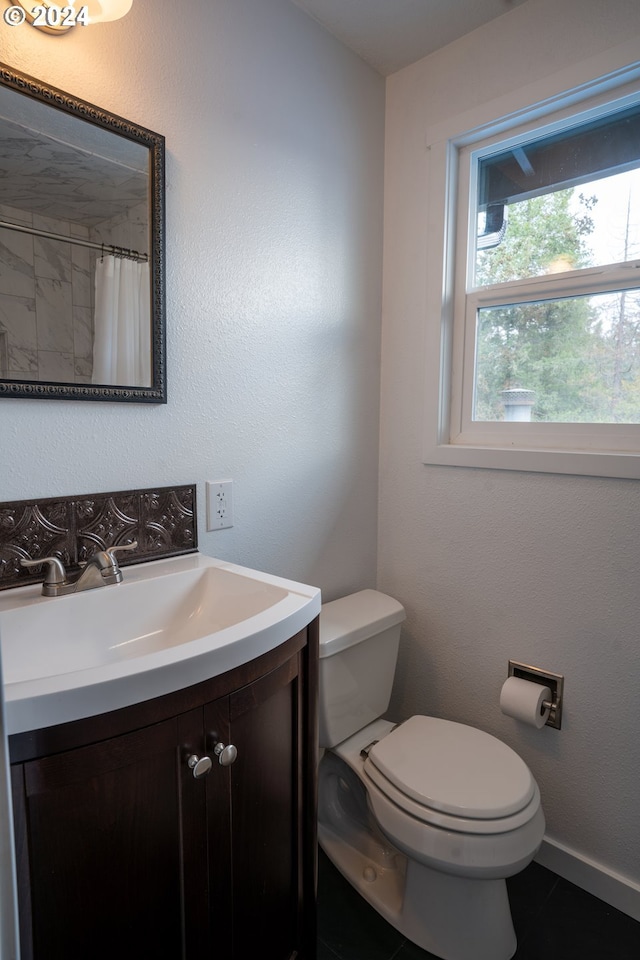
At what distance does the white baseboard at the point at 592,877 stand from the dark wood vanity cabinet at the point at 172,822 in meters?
0.90

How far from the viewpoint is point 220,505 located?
4.73 ft

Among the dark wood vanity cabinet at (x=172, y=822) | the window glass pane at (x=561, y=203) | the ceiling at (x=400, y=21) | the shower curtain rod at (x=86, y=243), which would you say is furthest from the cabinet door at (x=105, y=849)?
the ceiling at (x=400, y=21)

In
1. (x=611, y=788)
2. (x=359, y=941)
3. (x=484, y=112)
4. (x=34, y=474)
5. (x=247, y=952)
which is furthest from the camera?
(x=484, y=112)

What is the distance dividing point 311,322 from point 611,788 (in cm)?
159

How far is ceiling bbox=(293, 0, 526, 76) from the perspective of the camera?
152 cm

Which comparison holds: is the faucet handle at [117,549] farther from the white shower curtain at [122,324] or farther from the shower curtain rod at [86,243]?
the shower curtain rod at [86,243]

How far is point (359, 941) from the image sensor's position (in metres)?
1.36

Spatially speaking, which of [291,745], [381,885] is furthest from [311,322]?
[381,885]

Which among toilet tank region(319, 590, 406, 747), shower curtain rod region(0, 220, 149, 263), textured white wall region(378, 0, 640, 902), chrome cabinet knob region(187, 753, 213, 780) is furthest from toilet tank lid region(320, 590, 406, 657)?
shower curtain rod region(0, 220, 149, 263)

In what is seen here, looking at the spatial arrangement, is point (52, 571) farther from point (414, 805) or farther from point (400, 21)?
point (400, 21)

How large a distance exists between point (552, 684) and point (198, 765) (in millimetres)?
1164

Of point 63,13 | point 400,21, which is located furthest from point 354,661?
point 400,21

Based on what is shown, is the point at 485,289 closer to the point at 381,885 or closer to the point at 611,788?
the point at 611,788

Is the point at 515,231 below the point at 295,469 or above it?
above
